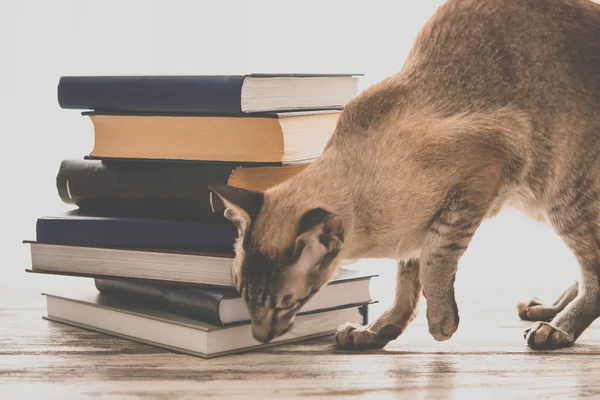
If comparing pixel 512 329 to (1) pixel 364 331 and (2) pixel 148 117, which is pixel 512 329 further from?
(2) pixel 148 117

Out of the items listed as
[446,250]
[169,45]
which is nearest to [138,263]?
[446,250]

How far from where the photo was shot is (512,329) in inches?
71.9

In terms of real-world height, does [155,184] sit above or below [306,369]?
above

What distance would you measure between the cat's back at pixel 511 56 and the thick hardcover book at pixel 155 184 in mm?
339

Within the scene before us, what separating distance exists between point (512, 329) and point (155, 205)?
2.56 feet

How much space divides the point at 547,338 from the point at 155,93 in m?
0.89

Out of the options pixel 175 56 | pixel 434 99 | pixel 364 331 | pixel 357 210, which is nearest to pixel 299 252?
pixel 357 210

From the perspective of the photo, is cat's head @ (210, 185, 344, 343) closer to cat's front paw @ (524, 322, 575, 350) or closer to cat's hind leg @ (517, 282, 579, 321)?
cat's front paw @ (524, 322, 575, 350)

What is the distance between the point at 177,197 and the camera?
1.71m

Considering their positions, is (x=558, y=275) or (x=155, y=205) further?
(x=558, y=275)

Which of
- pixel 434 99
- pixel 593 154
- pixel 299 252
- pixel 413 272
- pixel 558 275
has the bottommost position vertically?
pixel 558 275

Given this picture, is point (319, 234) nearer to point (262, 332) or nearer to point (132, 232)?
point (262, 332)

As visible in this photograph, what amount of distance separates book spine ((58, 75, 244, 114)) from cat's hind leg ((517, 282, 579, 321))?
0.80 meters

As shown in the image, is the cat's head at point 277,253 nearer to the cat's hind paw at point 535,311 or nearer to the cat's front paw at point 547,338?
the cat's front paw at point 547,338
